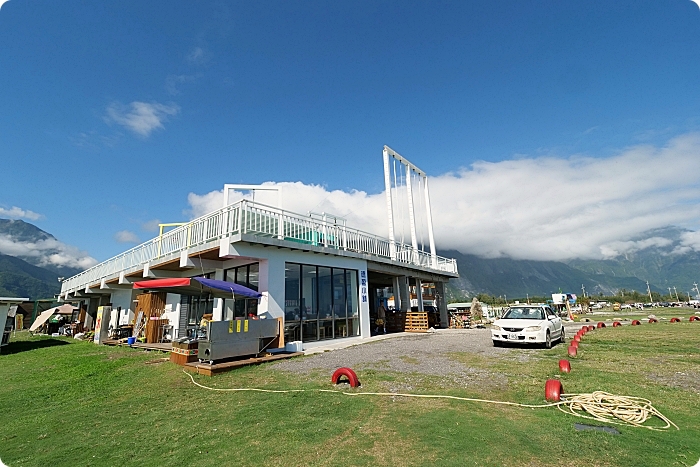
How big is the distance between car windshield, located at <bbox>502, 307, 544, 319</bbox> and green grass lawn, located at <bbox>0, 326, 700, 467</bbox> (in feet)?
12.9

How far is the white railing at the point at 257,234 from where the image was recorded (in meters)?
11.4

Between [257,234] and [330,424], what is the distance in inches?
314

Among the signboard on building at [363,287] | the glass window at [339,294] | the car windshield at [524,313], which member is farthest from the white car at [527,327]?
the glass window at [339,294]

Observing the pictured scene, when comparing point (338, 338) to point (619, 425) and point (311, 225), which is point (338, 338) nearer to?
point (311, 225)

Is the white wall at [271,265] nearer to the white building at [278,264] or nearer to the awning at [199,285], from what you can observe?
the white building at [278,264]

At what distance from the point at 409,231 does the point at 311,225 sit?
37.6 ft

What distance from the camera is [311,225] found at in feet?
44.2

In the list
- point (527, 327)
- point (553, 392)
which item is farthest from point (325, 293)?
point (553, 392)

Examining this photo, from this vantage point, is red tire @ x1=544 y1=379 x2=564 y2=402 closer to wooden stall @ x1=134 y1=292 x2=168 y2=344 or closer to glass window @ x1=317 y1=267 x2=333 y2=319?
glass window @ x1=317 y1=267 x2=333 y2=319

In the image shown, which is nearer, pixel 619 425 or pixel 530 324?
pixel 619 425

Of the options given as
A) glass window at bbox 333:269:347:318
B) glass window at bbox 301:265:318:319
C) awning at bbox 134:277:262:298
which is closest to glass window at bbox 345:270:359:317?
glass window at bbox 333:269:347:318

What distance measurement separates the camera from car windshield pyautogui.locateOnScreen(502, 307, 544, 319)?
1187cm

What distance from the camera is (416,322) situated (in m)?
18.8

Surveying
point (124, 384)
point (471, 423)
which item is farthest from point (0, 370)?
point (471, 423)
